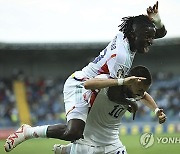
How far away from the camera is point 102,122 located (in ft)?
19.1

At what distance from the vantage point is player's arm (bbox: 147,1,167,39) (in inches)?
237

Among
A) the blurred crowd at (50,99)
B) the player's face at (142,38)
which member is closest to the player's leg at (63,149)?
the player's face at (142,38)

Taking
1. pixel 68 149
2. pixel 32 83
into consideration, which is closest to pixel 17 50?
pixel 32 83

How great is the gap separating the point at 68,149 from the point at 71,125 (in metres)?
0.47

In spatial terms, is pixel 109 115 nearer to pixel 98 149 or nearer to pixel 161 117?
pixel 98 149

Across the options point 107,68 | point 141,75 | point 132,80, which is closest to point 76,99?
point 107,68

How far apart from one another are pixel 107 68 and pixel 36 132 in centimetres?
110

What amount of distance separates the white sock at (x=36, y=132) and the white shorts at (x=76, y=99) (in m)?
0.36

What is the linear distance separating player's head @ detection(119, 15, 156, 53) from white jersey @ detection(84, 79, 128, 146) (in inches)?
25.0

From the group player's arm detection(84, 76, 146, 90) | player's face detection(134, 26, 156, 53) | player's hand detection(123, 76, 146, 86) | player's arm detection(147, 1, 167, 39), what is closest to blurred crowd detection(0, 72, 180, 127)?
player's arm detection(147, 1, 167, 39)

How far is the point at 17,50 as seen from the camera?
30.3 m

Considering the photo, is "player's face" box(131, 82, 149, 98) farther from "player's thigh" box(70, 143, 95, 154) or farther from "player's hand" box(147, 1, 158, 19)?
→ "player's hand" box(147, 1, 158, 19)

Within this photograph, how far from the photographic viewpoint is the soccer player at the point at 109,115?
555cm

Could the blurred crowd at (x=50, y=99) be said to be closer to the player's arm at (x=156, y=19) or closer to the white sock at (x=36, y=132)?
the player's arm at (x=156, y=19)
